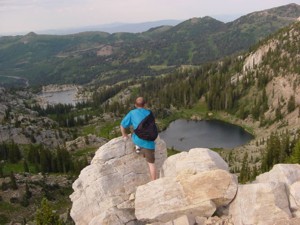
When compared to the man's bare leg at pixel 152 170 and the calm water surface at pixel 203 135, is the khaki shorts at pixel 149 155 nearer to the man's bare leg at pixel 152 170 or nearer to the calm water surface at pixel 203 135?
the man's bare leg at pixel 152 170

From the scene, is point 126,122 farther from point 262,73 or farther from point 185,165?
point 262,73

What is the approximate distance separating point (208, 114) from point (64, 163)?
364ft

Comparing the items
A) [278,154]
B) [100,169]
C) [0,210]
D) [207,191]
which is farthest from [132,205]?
[278,154]

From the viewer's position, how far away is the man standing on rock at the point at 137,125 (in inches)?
973

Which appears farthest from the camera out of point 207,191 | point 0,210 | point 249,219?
point 0,210

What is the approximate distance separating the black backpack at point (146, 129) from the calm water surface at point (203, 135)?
118690mm

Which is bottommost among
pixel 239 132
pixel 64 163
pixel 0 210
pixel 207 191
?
pixel 239 132

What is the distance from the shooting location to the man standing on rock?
81.1 feet

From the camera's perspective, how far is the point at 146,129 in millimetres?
24797

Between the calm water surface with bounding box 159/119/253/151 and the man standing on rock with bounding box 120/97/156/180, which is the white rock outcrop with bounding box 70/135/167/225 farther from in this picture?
the calm water surface with bounding box 159/119/253/151

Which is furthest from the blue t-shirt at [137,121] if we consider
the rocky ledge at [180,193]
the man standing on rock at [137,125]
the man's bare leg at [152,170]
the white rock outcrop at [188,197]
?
the white rock outcrop at [188,197]

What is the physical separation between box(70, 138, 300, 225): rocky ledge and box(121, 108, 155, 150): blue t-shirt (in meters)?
2.22

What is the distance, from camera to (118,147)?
2750 centimetres

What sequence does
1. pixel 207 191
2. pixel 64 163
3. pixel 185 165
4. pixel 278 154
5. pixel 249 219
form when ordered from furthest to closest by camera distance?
pixel 64 163
pixel 278 154
pixel 185 165
pixel 207 191
pixel 249 219
